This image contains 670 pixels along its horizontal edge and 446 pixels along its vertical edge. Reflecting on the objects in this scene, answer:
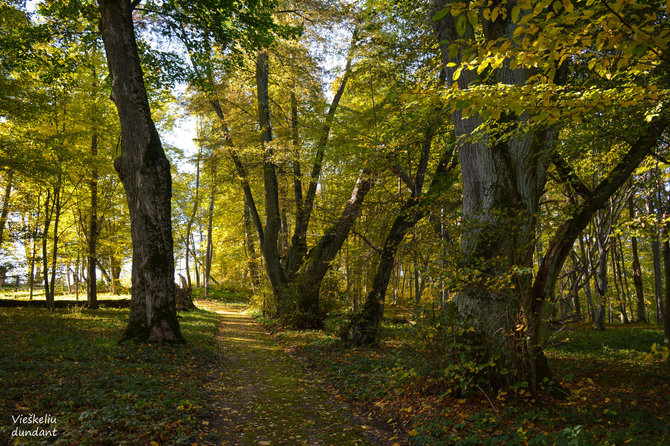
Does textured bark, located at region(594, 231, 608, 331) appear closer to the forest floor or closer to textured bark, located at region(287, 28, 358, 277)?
the forest floor

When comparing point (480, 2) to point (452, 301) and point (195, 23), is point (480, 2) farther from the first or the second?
point (195, 23)

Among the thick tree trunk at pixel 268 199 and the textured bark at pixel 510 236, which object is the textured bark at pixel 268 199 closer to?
the thick tree trunk at pixel 268 199

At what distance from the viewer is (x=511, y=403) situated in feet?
13.5

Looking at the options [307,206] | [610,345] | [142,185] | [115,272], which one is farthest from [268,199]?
[115,272]

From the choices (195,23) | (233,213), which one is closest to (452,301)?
(195,23)

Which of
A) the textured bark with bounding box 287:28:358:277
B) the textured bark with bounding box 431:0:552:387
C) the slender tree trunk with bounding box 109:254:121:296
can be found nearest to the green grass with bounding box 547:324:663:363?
the textured bark with bounding box 431:0:552:387

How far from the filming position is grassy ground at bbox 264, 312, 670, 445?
346cm

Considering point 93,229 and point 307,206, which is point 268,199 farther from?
point 93,229

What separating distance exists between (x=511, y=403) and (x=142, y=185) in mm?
7899

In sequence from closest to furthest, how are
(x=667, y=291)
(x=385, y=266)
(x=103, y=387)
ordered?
Answer: (x=103, y=387), (x=385, y=266), (x=667, y=291)

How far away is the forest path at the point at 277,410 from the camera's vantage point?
4.06 meters

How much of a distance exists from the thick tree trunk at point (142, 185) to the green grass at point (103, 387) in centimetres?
84

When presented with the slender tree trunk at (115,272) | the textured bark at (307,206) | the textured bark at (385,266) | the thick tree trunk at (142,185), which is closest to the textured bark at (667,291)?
the textured bark at (385,266)

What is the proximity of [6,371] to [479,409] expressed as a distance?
20.2 ft
